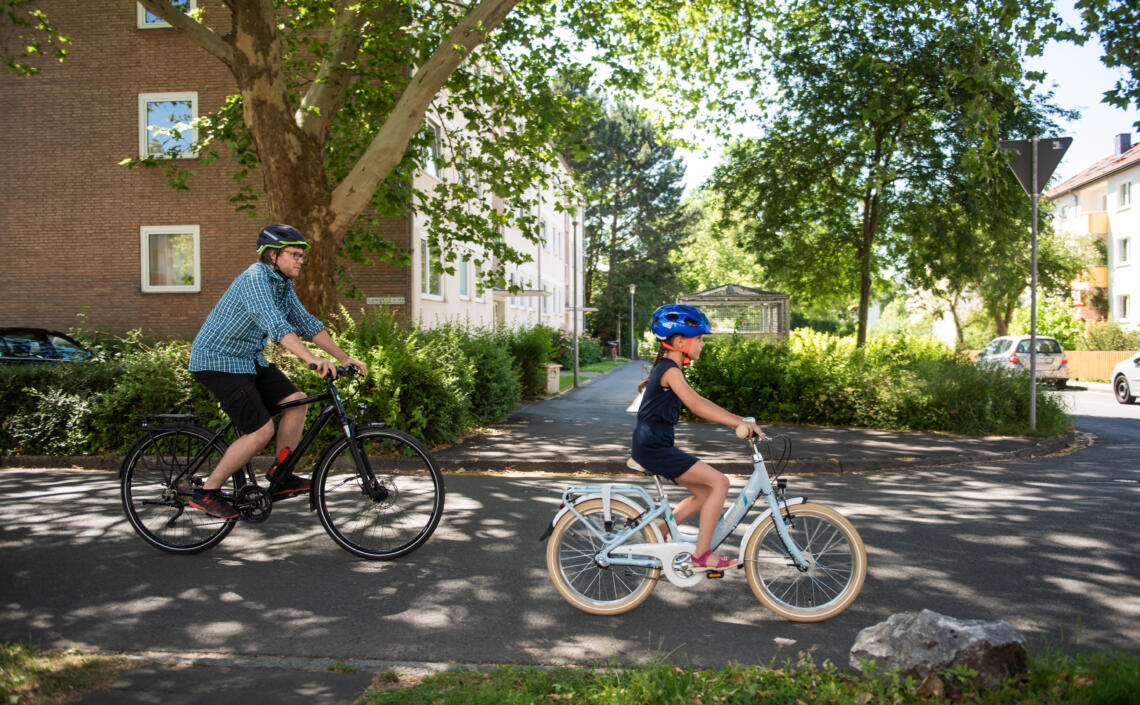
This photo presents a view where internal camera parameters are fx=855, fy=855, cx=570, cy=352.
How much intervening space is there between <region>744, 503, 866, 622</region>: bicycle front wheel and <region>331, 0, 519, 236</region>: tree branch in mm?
8742

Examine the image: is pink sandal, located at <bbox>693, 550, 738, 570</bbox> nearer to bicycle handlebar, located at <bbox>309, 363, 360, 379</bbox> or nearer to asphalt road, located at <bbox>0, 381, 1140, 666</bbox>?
asphalt road, located at <bbox>0, 381, 1140, 666</bbox>

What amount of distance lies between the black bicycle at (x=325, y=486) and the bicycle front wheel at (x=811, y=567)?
6.98ft

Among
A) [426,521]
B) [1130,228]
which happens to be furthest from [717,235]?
[1130,228]

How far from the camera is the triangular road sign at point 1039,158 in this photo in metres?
11.6

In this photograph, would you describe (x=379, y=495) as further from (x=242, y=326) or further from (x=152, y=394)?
(x=152, y=394)

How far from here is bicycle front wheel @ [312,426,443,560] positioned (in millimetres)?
5387

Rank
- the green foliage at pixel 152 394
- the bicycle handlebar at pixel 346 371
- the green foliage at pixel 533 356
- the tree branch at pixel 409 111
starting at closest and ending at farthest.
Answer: the bicycle handlebar at pixel 346 371
the green foliage at pixel 152 394
the tree branch at pixel 409 111
the green foliage at pixel 533 356

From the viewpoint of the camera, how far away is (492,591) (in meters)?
4.82

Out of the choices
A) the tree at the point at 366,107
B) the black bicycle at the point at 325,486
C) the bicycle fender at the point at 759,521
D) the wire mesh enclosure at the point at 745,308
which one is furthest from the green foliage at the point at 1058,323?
the black bicycle at the point at 325,486

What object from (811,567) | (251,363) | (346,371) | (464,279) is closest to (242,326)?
(251,363)

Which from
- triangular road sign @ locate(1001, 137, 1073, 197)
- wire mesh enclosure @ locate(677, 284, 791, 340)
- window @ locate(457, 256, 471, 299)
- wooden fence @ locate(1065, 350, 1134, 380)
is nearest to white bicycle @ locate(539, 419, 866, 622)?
triangular road sign @ locate(1001, 137, 1073, 197)

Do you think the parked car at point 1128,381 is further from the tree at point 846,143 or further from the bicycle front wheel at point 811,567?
the bicycle front wheel at point 811,567

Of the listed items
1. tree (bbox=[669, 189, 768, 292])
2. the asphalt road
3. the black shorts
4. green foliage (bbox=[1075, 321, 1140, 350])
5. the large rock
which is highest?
tree (bbox=[669, 189, 768, 292])

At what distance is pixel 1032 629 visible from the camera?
13.6 feet
